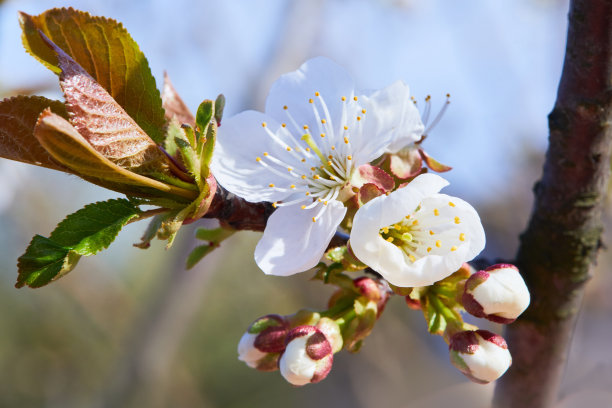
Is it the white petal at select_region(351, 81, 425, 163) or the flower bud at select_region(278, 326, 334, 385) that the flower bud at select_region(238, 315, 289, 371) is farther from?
the white petal at select_region(351, 81, 425, 163)

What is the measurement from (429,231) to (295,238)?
0.17m

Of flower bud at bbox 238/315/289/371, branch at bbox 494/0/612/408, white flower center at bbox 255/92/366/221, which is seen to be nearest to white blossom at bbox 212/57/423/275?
white flower center at bbox 255/92/366/221

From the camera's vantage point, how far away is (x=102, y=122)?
1.88 ft

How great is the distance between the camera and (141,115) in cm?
64

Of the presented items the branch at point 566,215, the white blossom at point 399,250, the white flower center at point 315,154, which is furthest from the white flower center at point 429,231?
the branch at point 566,215

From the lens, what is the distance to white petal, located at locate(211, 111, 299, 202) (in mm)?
719

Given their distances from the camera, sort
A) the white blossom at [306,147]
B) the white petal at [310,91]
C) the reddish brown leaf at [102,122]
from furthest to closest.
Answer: the white petal at [310,91] < the white blossom at [306,147] < the reddish brown leaf at [102,122]

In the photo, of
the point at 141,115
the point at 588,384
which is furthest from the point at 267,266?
the point at 588,384

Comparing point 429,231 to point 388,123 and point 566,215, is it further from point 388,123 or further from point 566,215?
point 566,215

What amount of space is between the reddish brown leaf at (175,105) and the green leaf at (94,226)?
19cm

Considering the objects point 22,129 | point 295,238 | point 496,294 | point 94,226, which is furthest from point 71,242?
point 496,294

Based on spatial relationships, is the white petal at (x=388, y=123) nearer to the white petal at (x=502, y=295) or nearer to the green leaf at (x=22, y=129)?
the white petal at (x=502, y=295)

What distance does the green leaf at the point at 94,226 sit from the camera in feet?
1.90

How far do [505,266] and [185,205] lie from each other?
1.30 ft
